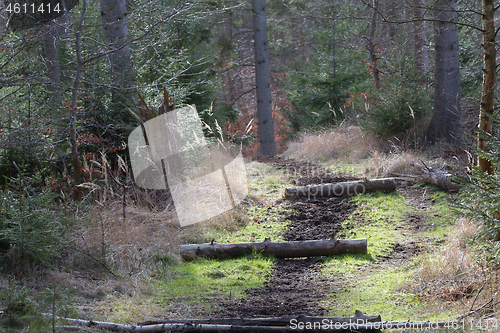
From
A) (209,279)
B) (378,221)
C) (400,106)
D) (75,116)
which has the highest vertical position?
(75,116)

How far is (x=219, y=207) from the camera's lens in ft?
22.7

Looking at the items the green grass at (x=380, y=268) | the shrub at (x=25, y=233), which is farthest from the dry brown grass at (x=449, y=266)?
the shrub at (x=25, y=233)

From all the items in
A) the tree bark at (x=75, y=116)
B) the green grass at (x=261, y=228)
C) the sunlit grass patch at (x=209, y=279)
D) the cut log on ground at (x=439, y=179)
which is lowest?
the green grass at (x=261, y=228)

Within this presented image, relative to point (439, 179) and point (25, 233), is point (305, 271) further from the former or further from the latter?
point (439, 179)

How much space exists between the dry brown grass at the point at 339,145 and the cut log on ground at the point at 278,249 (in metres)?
5.19

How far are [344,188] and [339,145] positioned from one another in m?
3.67

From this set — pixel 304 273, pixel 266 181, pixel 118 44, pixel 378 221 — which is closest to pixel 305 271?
pixel 304 273

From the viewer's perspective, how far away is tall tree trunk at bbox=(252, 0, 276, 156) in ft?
53.6

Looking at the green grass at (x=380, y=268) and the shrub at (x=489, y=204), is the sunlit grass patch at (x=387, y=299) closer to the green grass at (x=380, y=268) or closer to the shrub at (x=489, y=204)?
the green grass at (x=380, y=268)

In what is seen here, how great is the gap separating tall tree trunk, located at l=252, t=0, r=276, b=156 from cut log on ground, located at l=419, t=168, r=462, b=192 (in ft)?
31.9

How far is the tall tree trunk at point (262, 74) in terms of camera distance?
1634cm

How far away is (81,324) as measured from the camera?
10.6 feet

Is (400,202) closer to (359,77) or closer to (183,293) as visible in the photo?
(183,293)

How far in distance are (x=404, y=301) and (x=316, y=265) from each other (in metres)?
1.47
